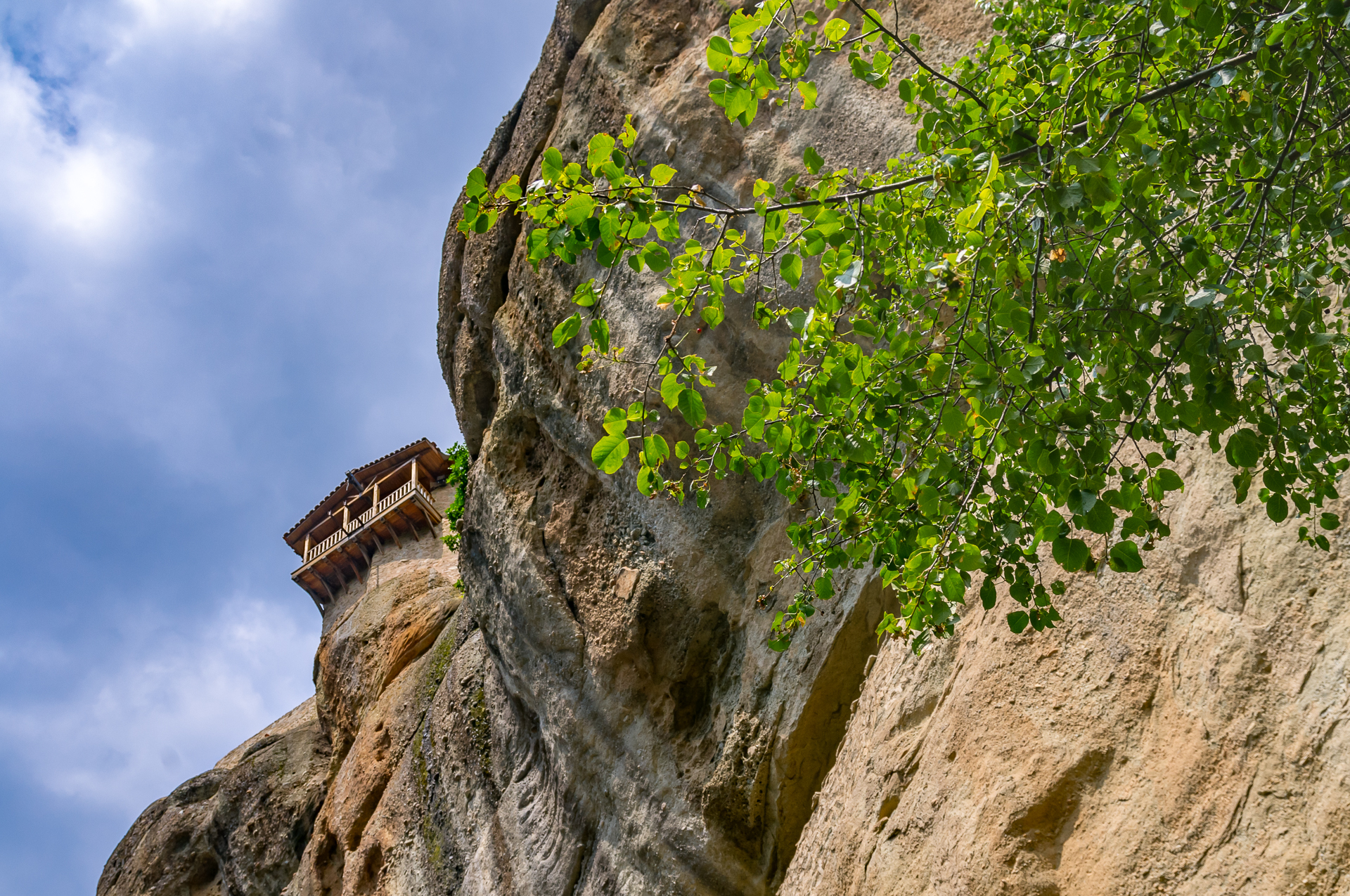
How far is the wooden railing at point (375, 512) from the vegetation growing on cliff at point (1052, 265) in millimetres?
23627

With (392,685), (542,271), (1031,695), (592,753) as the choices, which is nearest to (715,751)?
(592,753)

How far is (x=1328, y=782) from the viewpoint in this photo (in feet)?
11.3

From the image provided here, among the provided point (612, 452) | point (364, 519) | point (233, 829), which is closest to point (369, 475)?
point (364, 519)

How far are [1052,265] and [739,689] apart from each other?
16.6 ft

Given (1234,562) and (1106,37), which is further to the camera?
(1234,562)

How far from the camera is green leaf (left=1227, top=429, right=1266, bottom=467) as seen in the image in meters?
2.95

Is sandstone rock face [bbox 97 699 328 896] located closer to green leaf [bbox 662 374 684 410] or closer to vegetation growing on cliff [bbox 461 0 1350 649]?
vegetation growing on cliff [bbox 461 0 1350 649]

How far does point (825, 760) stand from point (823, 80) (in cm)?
554

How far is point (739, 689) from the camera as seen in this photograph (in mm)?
7406

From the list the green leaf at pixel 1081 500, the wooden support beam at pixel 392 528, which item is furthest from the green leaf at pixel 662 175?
the wooden support beam at pixel 392 528

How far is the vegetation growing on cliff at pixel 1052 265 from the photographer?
3.02 m

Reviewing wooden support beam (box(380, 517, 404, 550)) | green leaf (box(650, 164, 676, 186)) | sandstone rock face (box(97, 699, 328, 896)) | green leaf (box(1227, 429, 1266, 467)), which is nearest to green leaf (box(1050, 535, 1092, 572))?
green leaf (box(1227, 429, 1266, 467))

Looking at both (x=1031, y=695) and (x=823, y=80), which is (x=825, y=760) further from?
(x=823, y=80)

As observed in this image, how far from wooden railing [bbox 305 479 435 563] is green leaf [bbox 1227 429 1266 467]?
81.9 ft
